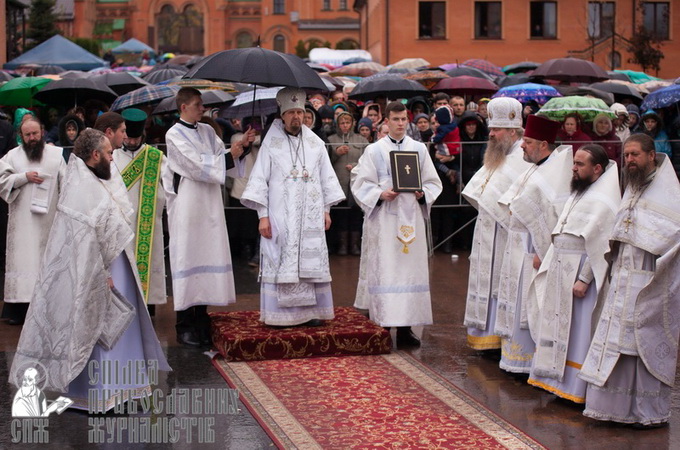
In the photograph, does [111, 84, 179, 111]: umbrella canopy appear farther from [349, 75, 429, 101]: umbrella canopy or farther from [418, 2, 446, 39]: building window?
[418, 2, 446, 39]: building window

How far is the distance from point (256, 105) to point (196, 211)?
2.92 meters

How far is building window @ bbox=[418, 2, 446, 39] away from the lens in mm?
49031

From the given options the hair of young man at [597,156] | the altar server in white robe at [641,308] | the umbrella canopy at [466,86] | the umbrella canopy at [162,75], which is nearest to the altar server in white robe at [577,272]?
the hair of young man at [597,156]

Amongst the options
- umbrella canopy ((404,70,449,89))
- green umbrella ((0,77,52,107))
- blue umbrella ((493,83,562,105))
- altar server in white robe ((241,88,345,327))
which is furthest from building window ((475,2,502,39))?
altar server in white robe ((241,88,345,327))

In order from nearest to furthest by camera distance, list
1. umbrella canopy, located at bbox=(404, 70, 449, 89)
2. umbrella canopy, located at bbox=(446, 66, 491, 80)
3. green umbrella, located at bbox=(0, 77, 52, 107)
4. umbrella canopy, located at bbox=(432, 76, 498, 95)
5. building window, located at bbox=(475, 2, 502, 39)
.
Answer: green umbrella, located at bbox=(0, 77, 52, 107)
umbrella canopy, located at bbox=(432, 76, 498, 95)
umbrella canopy, located at bbox=(404, 70, 449, 89)
umbrella canopy, located at bbox=(446, 66, 491, 80)
building window, located at bbox=(475, 2, 502, 39)

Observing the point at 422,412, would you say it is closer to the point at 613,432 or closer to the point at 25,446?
the point at 613,432

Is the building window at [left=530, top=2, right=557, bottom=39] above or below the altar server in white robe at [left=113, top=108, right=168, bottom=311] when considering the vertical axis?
above

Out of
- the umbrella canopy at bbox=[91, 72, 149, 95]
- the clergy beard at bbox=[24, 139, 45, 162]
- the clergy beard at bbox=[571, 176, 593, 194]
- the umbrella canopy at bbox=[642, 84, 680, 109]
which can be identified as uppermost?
the umbrella canopy at bbox=[91, 72, 149, 95]

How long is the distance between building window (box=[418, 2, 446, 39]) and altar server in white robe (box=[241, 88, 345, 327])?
40.9 metres

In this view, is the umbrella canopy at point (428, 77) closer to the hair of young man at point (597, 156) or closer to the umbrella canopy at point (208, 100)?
the umbrella canopy at point (208, 100)

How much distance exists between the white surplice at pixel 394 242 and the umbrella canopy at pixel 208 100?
491cm

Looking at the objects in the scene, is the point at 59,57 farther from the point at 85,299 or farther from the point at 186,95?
the point at 85,299

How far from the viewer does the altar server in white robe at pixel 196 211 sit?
9078mm

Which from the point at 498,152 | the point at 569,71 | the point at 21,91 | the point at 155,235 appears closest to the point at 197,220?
the point at 155,235
